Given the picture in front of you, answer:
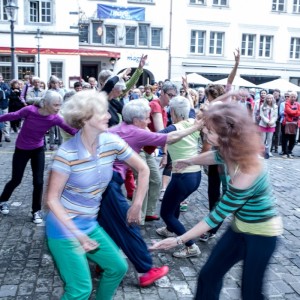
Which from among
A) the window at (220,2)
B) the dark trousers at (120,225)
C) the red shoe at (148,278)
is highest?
the window at (220,2)

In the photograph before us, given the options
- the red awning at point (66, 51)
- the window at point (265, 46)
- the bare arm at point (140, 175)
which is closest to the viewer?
the bare arm at point (140, 175)

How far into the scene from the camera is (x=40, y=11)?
26.7 meters

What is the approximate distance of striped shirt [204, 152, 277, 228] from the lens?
238 centimetres

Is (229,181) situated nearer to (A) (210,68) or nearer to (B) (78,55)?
(B) (78,55)

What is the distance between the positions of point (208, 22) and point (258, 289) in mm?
30377

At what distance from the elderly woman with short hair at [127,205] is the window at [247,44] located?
29958mm

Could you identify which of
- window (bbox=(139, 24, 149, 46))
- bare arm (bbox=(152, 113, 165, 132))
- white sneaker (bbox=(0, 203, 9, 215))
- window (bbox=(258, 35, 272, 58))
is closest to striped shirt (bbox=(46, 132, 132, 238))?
bare arm (bbox=(152, 113, 165, 132))

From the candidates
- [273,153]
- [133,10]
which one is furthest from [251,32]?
[273,153]

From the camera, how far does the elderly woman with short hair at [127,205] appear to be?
3346 mm

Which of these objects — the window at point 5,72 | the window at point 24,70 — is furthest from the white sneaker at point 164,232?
the window at point 5,72

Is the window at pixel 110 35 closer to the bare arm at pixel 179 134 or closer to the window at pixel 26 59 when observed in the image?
the window at pixel 26 59

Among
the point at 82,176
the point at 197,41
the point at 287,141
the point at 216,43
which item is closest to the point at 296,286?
the point at 82,176

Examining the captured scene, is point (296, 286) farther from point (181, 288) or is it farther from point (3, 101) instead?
point (3, 101)

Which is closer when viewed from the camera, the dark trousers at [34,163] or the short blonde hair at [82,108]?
the short blonde hair at [82,108]
